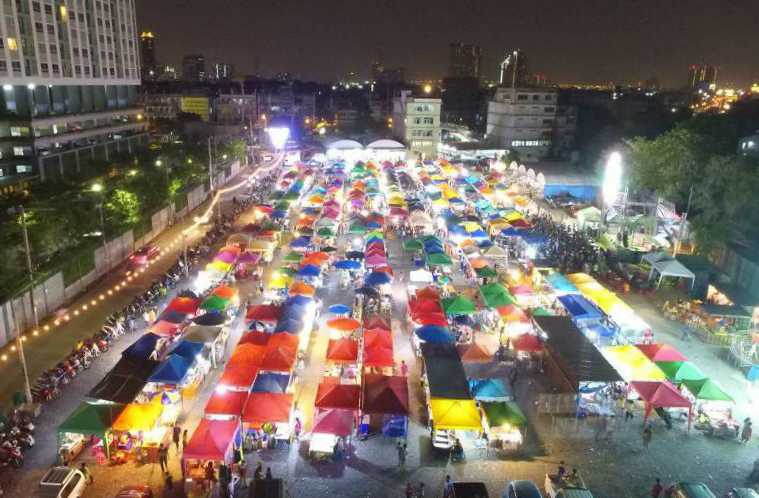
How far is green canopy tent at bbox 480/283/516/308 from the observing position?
22422 millimetres

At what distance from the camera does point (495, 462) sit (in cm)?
1451

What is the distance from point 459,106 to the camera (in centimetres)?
12800

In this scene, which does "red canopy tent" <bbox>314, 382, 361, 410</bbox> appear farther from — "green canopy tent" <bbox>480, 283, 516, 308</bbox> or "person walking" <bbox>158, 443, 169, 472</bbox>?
"green canopy tent" <bbox>480, 283, 516, 308</bbox>

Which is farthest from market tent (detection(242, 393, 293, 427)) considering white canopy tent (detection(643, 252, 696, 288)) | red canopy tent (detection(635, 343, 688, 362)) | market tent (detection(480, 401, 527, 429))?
A: white canopy tent (detection(643, 252, 696, 288))

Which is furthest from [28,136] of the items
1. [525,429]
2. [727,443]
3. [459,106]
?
[459,106]

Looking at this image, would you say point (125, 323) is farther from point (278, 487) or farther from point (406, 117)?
point (406, 117)

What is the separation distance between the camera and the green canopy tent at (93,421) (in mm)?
13969

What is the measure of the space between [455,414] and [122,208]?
24277mm

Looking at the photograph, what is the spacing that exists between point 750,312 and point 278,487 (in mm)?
21067

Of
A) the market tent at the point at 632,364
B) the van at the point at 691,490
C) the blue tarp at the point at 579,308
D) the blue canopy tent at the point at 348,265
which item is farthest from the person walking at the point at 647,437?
the blue canopy tent at the point at 348,265

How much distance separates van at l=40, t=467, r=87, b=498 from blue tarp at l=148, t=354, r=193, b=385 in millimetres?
3616

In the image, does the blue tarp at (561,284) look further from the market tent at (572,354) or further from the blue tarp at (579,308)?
the market tent at (572,354)

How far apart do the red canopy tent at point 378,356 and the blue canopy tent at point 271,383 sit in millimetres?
2688

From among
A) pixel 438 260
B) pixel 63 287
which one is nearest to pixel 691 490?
pixel 438 260
